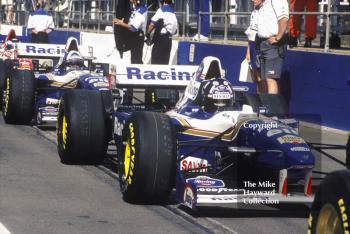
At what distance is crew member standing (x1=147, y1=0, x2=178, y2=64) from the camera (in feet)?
60.5

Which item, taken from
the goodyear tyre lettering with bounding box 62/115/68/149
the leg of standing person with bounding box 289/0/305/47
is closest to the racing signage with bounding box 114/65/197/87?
the goodyear tyre lettering with bounding box 62/115/68/149

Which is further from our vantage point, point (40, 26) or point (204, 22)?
point (40, 26)

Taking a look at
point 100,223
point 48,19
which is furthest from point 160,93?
point 48,19

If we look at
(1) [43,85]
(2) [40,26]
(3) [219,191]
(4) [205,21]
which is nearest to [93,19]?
(2) [40,26]

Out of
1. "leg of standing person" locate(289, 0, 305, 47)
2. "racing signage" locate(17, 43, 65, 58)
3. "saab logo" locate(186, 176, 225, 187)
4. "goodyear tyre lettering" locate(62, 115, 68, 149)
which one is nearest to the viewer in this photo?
"saab logo" locate(186, 176, 225, 187)

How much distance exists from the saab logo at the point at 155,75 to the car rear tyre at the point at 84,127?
1.99 feet

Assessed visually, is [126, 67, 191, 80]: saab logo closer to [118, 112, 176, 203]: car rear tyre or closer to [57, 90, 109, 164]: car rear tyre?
[57, 90, 109, 164]: car rear tyre

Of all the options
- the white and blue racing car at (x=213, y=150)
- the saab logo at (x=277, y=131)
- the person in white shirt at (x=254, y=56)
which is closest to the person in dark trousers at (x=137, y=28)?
the person in white shirt at (x=254, y=56)

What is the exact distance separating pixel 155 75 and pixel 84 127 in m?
1.20

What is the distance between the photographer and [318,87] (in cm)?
1463

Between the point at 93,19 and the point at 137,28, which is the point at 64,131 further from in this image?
the point at 93,19

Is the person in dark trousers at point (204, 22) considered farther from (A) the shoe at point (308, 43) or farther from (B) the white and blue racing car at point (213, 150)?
(B) the white and blue racing car at point (213, 150)

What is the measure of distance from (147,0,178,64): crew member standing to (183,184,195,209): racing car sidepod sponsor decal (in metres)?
10.7

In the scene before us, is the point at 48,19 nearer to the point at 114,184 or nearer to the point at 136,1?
the point at 136,1
